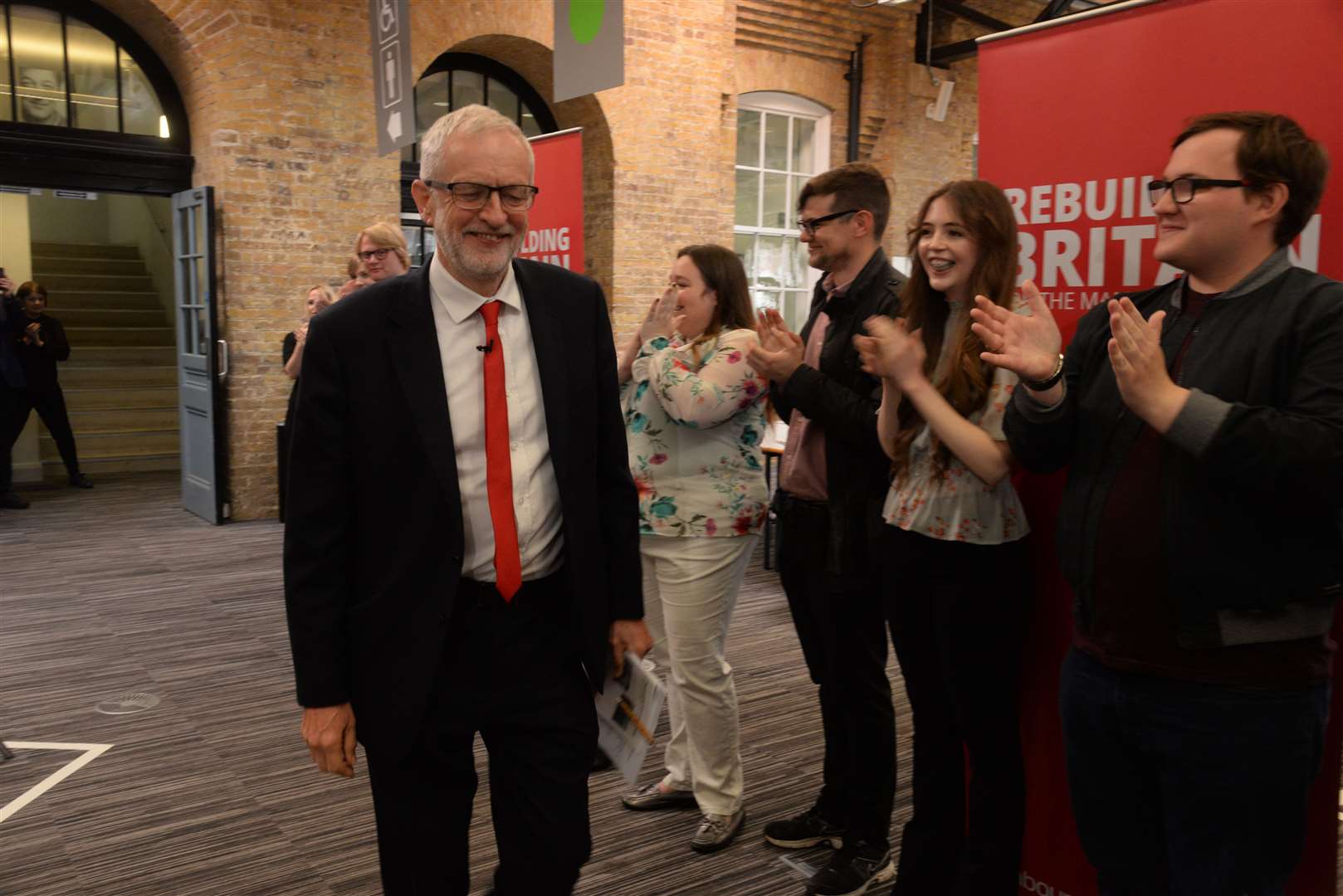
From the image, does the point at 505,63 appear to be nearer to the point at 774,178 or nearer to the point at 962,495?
the point at 774,178

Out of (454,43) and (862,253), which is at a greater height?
(454,43)

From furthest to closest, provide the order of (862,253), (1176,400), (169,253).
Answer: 1. (169,253)
2. (862,253)
3. (1176,400)

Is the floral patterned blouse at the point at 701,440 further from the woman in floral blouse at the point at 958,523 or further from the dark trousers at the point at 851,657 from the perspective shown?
the woman in floral blouse at the point at 958,523

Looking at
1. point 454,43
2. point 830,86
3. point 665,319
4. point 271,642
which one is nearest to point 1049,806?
point 665,319

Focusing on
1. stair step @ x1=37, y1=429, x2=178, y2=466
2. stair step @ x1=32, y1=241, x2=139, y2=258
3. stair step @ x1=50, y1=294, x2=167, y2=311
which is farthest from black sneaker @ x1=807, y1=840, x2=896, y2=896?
stair step @ x1=32, y1=241, x2=139, y2=258

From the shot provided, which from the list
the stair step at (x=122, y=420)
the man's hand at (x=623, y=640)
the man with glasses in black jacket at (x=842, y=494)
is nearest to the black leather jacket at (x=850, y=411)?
the man with glasses in black jacket at (x=842, y=494)

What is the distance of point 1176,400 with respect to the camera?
1.51 meters

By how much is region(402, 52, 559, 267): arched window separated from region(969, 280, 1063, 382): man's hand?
7283 mm

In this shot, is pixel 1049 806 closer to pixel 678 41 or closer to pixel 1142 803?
pixel 1142 803

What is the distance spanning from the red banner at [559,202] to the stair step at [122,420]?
23.1 feet

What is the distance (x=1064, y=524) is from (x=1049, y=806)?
815 millimetres

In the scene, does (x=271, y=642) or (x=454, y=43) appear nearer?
(x=271, y=642)

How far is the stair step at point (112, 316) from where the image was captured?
35.8ft

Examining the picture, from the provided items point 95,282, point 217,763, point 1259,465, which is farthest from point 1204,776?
point 95,282
